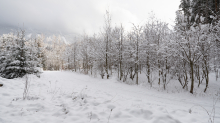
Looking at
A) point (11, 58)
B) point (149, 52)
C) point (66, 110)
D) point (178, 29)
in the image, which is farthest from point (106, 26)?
point (66, 110)

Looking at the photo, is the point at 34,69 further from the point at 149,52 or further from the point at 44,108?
the point at 149,52

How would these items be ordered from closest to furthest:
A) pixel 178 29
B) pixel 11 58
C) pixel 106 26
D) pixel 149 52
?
1. pixel 178 29
2. pixel 11 58
3. pixel 149 52
4. pixel 106 26

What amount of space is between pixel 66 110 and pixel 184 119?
138 inches

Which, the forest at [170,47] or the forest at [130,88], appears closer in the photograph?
the forest at [130,88]

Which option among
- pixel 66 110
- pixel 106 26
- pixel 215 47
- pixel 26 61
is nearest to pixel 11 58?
pixel 26 61

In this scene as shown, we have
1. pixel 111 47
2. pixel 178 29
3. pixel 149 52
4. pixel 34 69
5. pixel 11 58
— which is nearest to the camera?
pixel 178 29

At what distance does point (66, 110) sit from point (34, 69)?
339 inches

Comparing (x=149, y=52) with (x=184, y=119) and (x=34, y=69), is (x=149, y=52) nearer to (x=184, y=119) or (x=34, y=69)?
(x=184, y=119)

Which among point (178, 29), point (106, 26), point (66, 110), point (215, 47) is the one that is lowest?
point (66, 110)

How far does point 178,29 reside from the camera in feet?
Answer: 23.9

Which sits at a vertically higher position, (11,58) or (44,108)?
(11,58)

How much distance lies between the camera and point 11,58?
8.67 metres

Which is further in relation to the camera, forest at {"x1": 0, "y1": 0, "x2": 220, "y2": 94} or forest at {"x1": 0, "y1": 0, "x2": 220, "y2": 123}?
forest at {"x1": 0, "y1": 0, "x2": 220, "y2": 94}

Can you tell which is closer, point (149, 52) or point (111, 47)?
point (149, 52)
